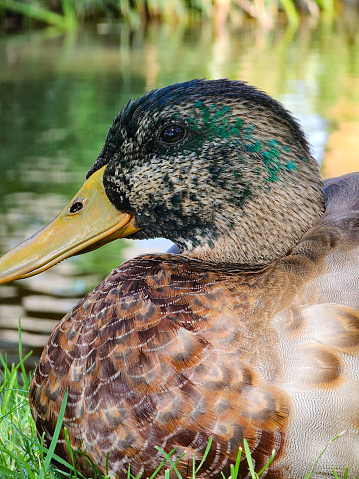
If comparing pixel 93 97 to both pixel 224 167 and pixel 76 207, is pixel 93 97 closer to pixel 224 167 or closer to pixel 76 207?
pixel 76 207

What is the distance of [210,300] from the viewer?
1854 mm

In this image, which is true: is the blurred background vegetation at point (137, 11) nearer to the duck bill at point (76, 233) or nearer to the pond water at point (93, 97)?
the pond water at point (93, 97)

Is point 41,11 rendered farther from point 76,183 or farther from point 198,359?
point 198,359

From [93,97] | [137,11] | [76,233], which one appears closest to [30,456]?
[76,233]

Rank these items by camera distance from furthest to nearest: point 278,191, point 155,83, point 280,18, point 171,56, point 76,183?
1. point 280,18
2. point 171,56
3. point 155,83
4. point 76,183
5. point 278,191

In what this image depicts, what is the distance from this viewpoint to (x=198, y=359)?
1764mm

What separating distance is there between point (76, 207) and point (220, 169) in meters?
0.45

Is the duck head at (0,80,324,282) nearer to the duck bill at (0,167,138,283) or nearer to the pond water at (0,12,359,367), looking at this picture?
the duck bill at (0,167,138,283)

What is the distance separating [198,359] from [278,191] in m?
0.55

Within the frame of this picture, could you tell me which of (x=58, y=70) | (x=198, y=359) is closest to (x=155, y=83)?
(x=58, y=70)

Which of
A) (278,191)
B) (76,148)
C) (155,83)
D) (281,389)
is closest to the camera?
(281,389)

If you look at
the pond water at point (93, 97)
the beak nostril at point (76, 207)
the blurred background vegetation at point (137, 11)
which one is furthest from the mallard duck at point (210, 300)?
the blurred background vegetation at point (137, 11)

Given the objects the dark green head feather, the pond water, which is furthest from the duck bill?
the pond water

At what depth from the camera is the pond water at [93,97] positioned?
4.50m
